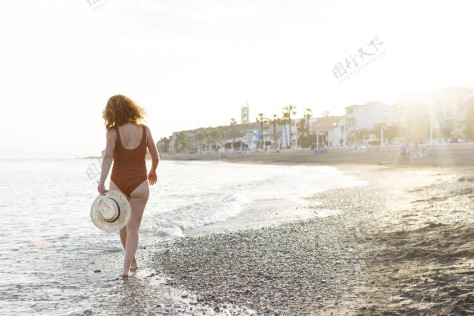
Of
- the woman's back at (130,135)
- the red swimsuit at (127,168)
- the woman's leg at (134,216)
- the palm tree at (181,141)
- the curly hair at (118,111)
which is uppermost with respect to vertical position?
the palm tree at (181,141)

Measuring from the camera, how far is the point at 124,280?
4.72 meters

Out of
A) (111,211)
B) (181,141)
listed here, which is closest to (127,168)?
(111,211)

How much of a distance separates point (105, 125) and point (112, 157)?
392mm

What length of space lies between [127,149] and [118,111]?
1.49 ft

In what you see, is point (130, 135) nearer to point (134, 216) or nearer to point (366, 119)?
point (134, 216)

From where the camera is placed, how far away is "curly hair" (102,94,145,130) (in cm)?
441

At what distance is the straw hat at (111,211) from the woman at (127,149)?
97mm

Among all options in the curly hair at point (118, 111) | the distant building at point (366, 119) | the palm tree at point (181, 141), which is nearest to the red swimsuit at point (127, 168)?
the curly hair at point (118, 111)

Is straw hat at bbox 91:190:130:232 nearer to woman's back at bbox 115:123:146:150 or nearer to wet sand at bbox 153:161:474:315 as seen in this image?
woman's back at bbox 115:123:146:150

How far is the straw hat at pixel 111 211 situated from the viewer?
14.4 feet

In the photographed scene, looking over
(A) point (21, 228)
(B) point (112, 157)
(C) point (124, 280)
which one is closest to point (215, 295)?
(C) point (124, 280)

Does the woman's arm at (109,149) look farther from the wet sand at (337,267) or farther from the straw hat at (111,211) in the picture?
the wet sand at (337,267)

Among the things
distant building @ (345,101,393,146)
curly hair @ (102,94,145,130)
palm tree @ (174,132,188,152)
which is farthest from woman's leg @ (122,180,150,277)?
palm tree @ (174,132,188,152)

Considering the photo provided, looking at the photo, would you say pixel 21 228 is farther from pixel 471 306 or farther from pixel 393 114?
pixel 393 114
